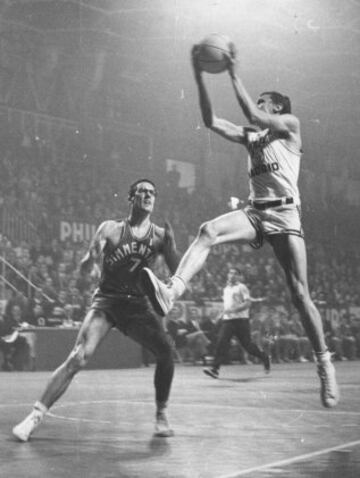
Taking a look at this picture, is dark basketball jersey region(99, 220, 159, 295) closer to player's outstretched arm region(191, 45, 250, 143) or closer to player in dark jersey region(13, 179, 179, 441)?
player in dark jersey region(13, 179, 179, 441)

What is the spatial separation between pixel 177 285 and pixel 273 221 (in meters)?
1.13

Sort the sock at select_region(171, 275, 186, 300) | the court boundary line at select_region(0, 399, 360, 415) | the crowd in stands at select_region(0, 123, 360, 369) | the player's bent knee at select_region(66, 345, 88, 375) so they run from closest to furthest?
the sock at select_region(171, 275, 186, 300), the player's bent knee at select_region(66, 345, 88, 375), the court boundary line at select_region(0, 399, 360, 415), the crowd in stands at select_region(0, 123, 360, 369)

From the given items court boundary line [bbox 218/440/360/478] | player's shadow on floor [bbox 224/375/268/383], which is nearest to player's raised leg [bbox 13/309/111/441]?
court boundary line [bbox 218/440/360/478]

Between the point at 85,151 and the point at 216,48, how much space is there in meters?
26.8

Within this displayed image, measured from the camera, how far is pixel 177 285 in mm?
7180

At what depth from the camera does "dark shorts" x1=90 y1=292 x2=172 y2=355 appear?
7977mm

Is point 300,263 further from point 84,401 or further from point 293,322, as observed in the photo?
point 293,322

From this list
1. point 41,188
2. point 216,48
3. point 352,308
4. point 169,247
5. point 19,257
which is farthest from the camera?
point 352,308

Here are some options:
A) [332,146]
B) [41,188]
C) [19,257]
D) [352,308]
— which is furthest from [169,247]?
[332,146]

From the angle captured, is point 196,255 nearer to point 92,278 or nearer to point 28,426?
point 28,426

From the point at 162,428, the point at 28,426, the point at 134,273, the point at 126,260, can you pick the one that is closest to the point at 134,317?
the point at 134,273

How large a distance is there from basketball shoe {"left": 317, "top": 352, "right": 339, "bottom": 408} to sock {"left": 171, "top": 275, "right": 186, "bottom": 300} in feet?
4.89

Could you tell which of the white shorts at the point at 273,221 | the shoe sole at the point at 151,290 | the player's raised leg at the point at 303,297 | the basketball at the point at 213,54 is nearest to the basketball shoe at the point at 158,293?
the shoe sole at the point at 151,290

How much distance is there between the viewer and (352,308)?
31812mm
